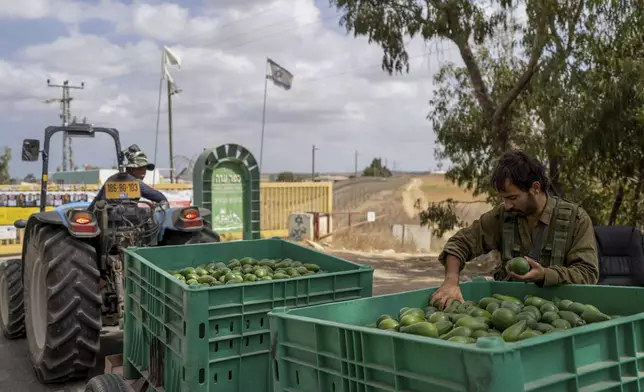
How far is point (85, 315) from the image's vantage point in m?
5.41

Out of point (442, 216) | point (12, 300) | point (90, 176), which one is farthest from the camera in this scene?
point (90, 176)

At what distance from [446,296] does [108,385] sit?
2055 mm

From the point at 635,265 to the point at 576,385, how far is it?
4.74 meters

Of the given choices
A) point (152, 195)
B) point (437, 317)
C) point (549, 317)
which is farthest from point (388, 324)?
point (152, 195)

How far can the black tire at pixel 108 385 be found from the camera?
362 cm

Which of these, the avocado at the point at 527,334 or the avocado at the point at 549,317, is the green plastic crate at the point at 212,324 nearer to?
the avocado at the point at 549,317

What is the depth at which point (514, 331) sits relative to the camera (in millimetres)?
2350

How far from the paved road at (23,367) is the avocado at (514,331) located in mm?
4514

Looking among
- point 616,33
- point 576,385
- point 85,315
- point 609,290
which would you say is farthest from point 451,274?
point 616,33

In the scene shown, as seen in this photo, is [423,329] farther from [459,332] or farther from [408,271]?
[408,271]

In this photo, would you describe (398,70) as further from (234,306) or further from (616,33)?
(234,306)

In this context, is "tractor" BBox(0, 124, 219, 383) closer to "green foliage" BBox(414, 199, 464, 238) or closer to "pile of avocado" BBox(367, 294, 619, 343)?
"pile of avocado" BBox(367, 294, 619, 343)

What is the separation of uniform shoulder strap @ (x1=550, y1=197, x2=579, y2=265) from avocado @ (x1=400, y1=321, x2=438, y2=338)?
137 centimetres

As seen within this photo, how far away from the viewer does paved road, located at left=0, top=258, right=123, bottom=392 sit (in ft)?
19.0
